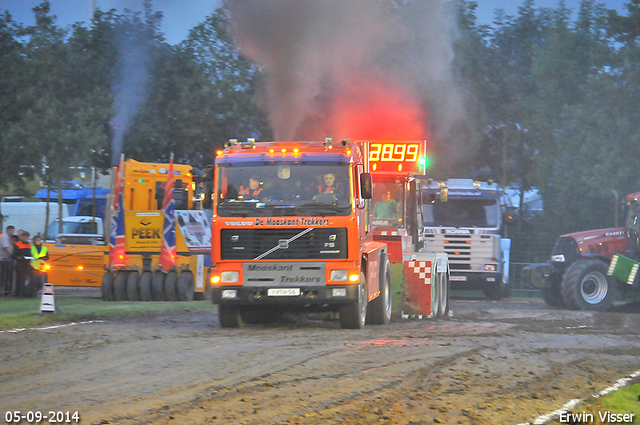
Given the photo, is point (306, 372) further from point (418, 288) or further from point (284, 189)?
point (418, 288)

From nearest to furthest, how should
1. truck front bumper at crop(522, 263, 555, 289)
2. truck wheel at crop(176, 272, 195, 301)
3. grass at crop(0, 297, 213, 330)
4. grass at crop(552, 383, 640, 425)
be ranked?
grass at crop(552, 383, 640, 425)
grass at crop(0, 297, 213, 330)
truck wheel at crop(176, 272, 195, 301)
truck front bumper at crop(522, 263, 555, 289)

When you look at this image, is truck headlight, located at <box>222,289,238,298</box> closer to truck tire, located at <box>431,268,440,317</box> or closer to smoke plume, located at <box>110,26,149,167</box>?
truck tire, located at <box>431,268,440,317</box>

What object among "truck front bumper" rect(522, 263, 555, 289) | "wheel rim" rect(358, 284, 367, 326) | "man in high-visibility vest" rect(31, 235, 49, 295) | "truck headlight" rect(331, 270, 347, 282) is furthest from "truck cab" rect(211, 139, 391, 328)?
"truck front bumper" rect(522, 263, 555, 289)

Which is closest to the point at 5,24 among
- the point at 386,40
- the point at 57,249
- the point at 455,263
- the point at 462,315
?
the point at 57,249

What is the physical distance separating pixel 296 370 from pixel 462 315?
36.4ft

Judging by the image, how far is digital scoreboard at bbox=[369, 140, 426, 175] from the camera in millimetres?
19625

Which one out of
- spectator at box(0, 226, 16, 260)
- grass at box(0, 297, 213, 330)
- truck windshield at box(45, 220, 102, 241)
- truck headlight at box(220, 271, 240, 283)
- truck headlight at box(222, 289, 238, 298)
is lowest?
grass at box(0, 297, 213, 330)

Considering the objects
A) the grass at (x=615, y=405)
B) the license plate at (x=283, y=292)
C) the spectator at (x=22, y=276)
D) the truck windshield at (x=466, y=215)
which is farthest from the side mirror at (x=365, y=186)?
the truck windshield at (x=466, y=215)

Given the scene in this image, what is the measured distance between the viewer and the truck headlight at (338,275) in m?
14.5

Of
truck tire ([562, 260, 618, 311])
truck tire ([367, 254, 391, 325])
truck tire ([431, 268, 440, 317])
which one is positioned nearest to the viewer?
truck tire ([367, 254, 391, 325])

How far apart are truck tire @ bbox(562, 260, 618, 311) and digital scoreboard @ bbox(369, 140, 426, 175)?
5561 millimetres

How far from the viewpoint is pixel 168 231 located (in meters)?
24.2

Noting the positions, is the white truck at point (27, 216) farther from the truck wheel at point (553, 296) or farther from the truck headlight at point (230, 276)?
the truck headlight at point (230, 276)

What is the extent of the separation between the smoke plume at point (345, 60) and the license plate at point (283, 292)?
9.14m
